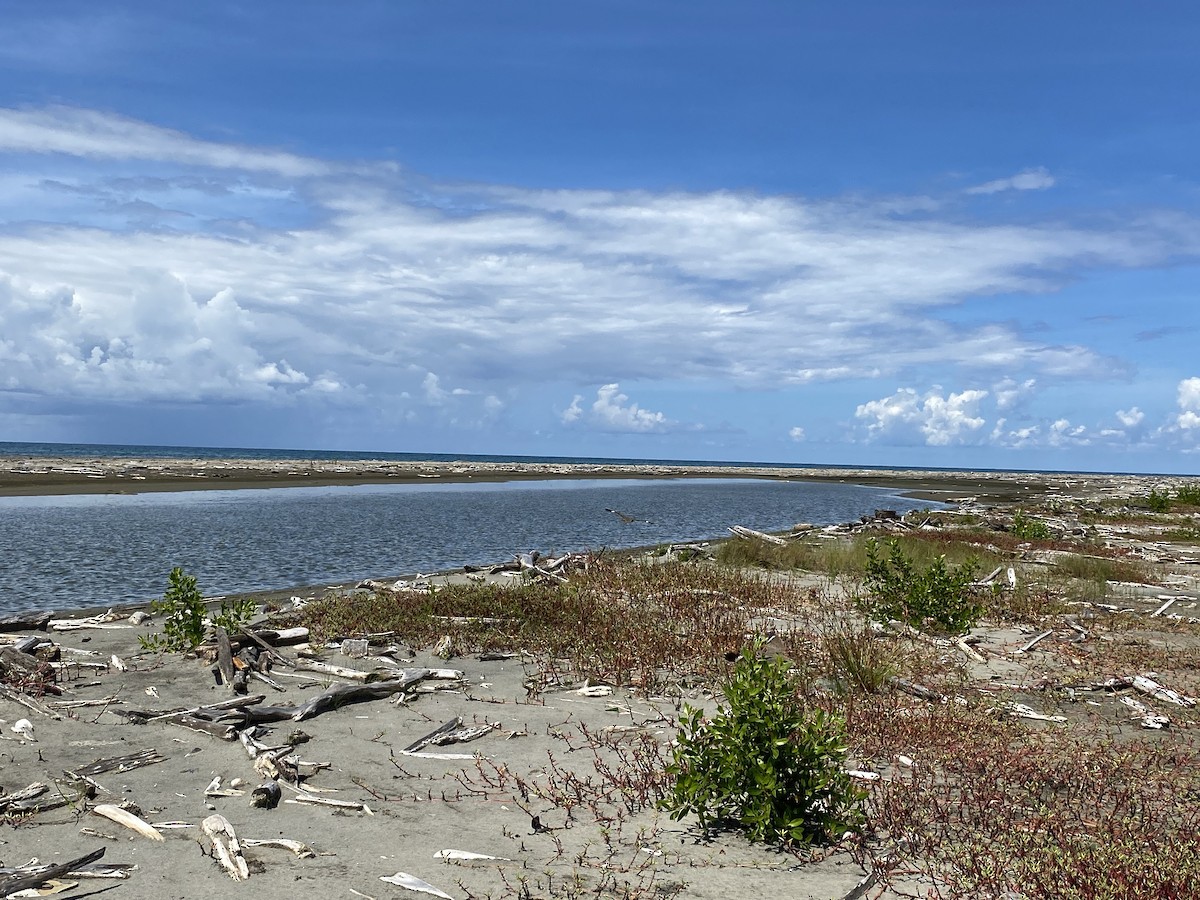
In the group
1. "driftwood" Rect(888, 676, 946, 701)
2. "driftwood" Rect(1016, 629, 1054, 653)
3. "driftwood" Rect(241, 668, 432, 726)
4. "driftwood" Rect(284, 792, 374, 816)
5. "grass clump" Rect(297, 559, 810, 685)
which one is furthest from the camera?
"driftwood" Rect(1016, 629, 1054, 653)

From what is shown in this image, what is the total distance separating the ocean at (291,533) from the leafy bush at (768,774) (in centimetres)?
1559

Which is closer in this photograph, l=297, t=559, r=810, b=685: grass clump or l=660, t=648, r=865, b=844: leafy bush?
l=660, t=648, r=865, b=844: leafy bush

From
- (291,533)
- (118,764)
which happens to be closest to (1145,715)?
(118,764)

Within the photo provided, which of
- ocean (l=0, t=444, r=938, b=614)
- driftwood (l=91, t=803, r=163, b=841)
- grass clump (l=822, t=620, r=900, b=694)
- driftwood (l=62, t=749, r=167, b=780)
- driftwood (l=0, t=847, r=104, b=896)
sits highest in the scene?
grass clump (l=822, t=620, r=900, b=694)

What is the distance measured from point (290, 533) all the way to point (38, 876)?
88.6ft

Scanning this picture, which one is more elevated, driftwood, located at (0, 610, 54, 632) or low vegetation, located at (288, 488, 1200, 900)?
low vegetation, located at (288, 488, 1200, 900)

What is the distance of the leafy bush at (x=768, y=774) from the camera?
611 centimetres

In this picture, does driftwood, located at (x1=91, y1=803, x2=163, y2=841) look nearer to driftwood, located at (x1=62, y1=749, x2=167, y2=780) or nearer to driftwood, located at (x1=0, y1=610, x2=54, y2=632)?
driftwood, located at (x1=62, y1=749, x2=167, y2=780)

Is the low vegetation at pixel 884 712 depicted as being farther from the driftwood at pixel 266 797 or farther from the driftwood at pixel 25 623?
the driftwood at pixel 25 623

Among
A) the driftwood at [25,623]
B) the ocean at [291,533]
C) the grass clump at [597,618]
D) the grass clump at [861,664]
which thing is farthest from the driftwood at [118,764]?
the ocean at [291,533]

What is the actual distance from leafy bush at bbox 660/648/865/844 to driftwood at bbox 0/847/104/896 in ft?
12.8

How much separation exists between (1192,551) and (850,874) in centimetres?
2821

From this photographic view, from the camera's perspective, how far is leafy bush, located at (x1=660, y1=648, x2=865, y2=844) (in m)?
6.11

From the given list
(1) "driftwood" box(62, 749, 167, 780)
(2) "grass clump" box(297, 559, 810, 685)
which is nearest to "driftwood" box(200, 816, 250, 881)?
(1) "driftwood" box(62, 749, 167, 780)
